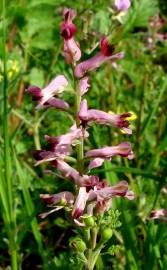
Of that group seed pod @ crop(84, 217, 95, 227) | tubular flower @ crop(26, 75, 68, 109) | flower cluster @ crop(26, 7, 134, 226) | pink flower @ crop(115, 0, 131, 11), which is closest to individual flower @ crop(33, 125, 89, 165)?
flower cluster @ crop(26, 7, 134, 226)

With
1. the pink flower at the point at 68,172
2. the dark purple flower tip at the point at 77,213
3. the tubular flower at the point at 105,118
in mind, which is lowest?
the dark purple flower tip at the point at 77,213

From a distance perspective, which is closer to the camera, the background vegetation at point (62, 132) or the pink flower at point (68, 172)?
the pink flower at point (68, 172)

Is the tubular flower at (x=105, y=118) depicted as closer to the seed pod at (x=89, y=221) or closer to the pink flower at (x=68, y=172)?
the pink flower at (x=68, y=172)

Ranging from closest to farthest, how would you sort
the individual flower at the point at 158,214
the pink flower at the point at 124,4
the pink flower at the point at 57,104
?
the pink flower at the point at 57,104
the pink flower at the point at 124,4
the individual flower at the point at 158,214

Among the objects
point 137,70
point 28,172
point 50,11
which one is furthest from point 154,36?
point 28,172

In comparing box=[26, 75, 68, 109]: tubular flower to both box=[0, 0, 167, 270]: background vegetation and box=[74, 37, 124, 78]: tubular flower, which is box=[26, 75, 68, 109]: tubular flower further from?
box=[0, 0, 167, 270]: background vegetation

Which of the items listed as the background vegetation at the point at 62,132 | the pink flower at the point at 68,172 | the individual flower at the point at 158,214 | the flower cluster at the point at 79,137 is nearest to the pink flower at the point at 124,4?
the background vegetation at the point at 62,132

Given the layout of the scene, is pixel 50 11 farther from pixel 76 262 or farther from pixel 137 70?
pixel 76 262

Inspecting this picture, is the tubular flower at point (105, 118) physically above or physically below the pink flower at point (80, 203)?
above
